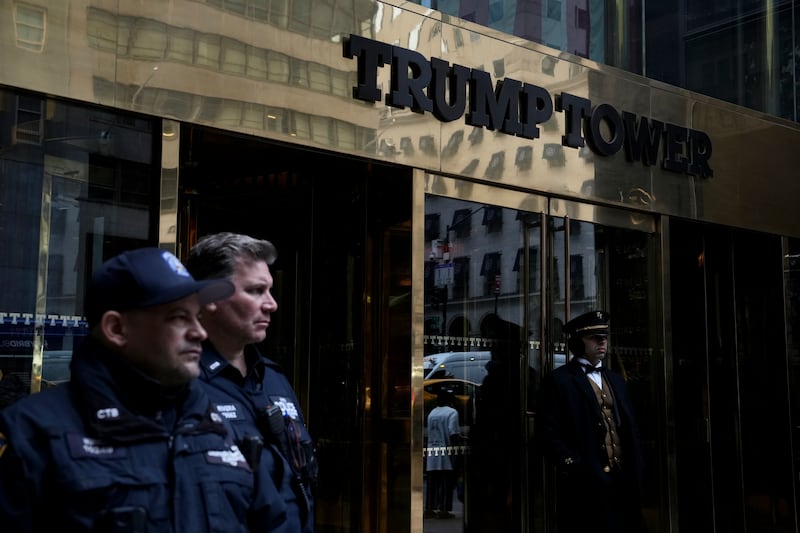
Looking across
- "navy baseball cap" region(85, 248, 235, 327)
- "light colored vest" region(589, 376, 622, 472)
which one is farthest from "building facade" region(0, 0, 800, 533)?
"navy baseball cap" region(85, 248, 235, 327)

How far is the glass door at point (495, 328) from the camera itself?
7.31 m

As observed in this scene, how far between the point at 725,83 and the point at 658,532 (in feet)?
13.4

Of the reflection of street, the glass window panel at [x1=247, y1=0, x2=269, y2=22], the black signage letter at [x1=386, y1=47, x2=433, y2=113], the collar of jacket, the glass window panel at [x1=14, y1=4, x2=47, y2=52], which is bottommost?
the reflection of street

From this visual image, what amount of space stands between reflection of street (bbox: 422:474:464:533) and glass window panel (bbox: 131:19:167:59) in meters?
3.36

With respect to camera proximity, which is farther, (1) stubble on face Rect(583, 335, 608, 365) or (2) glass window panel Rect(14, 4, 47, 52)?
(1) stubble on face Rect(583, 335, 608, 365)

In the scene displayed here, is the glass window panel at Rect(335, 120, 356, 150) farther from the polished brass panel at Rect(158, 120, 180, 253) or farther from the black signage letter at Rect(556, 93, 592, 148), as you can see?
the black signage letter at Rect(556, 93, 592, 148)

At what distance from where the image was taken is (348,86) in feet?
21.8

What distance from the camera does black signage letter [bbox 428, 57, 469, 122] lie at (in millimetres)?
7203

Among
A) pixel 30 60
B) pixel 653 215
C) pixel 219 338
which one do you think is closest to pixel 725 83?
pixel 653 215

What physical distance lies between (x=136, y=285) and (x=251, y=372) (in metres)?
1.05

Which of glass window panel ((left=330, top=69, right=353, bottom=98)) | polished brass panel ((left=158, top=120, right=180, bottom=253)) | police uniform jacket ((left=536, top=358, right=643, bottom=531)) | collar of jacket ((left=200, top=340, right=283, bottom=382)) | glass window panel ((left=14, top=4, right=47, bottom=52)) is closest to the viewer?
collar of jacket ((left=200, top=340, right=283, bottom=382))

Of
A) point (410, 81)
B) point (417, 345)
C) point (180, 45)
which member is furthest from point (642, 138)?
point (180, 45)

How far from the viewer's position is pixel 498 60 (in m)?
7.72

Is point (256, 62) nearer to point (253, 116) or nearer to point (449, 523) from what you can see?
point (253, 116)
